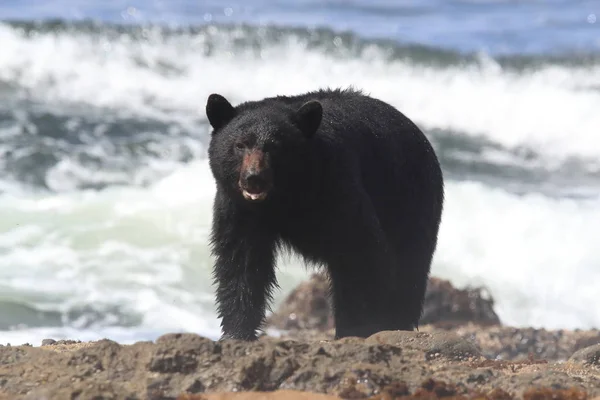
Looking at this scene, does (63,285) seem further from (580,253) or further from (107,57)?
(107,57)

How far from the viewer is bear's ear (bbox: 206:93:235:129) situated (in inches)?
304

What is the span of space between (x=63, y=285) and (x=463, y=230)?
6.47 meters

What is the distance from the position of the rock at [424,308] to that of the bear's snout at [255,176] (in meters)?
6.37

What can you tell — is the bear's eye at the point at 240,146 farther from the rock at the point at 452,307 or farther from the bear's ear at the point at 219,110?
the rock at the point at 452,307

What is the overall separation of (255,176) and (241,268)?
79 cm

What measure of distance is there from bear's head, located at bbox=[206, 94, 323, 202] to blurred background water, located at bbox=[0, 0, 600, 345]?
142 centimetres

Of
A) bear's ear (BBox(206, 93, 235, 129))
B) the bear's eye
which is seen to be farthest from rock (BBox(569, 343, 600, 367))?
bear's ear (BBox(206, 93, 235, 129))

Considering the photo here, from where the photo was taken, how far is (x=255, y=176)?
23.8 ft

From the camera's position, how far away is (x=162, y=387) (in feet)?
18.8

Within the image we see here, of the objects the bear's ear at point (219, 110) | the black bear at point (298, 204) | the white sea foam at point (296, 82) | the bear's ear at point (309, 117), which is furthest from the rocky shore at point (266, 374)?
the white sea foam at point (296, 82)

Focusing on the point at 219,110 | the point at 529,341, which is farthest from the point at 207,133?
the point at 219,110

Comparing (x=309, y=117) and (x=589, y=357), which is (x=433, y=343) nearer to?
(x=589, y=357)

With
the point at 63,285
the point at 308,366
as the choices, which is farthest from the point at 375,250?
the point at 63,285

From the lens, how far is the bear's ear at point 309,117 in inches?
297
